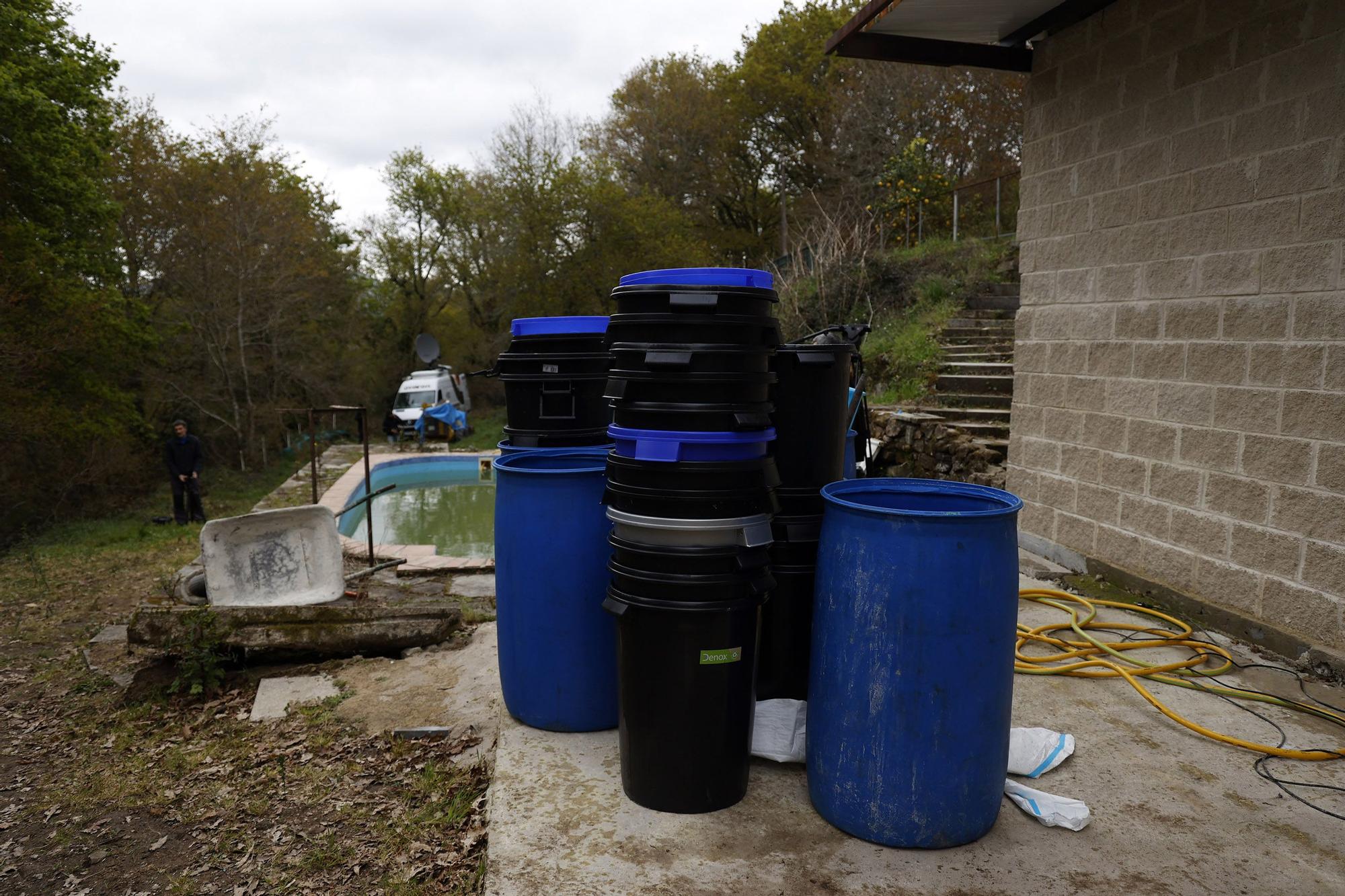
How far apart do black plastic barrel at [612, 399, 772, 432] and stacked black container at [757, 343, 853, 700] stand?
0.95 ft

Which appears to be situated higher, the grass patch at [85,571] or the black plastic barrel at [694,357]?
the black plastic barrel at [694,357]

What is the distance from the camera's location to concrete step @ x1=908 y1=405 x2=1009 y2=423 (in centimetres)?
791

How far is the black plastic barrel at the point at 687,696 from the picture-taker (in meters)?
2.45

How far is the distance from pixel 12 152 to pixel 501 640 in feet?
46.4

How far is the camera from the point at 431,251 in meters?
26.5

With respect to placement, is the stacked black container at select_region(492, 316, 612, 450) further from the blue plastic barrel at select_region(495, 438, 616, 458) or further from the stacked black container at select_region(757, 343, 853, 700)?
the stacked black container at select_region(757, 343, 853, 700)

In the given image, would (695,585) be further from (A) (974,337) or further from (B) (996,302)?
(B) (996,302)

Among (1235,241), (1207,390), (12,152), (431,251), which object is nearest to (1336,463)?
(1207,390)

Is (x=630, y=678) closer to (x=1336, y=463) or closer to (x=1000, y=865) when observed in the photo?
(x=1000, y=865)

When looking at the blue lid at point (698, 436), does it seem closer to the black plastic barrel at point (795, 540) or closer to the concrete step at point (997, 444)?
the black plastic barrel at point (795, 540)

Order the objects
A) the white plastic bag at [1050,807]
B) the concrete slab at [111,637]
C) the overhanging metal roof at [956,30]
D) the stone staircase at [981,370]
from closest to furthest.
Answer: the white plastic bag at [1050,807] < the overhanging metal roof at [956,30] < the concrete slab at [111,637] < the stone staircase at [981,370]

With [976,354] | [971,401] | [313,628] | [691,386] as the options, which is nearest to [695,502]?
[691,386]

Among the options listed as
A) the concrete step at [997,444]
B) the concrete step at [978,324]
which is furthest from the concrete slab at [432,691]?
the concrete step at [978,324]

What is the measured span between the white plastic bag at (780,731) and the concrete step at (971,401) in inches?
239
